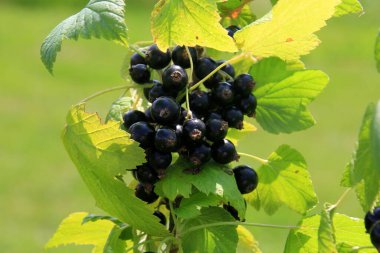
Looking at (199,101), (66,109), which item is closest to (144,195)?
(199,101)

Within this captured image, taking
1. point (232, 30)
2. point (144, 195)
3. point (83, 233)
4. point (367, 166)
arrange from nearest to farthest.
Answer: point (367, 166)
point (144, 195)
point (232, 30)
point (83, 233)

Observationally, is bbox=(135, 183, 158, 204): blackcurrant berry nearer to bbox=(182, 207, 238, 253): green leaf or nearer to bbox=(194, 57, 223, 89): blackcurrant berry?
bbox=(182, 207, 238, 253): green leaf

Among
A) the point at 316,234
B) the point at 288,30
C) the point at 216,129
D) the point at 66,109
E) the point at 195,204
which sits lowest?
the point at 66,109

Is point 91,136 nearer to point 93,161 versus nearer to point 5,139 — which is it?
point 93,161

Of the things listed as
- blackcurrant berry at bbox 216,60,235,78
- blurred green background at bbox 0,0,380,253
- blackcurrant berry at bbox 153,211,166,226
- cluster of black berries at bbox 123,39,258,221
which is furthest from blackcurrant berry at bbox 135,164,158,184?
blurred green background at bbox 0,0,380,253

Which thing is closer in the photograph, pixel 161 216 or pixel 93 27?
pixel 93 27

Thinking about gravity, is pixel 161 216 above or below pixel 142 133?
below

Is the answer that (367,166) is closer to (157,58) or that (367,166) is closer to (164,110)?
(164,110)

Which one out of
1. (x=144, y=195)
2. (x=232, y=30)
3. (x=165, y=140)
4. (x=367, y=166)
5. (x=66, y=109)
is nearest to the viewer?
(x=367, y=166)
